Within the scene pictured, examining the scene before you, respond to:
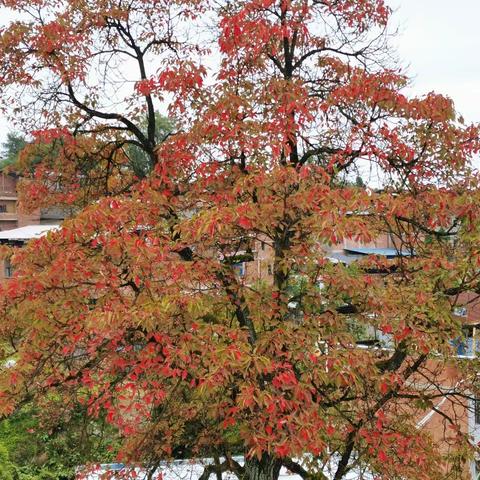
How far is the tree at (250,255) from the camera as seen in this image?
486 cm

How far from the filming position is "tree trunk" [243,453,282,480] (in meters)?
6.13

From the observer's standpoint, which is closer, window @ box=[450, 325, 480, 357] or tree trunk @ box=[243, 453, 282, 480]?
window @ box=[450, 325, 480, 357]

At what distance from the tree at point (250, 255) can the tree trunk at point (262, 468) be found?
3 cm

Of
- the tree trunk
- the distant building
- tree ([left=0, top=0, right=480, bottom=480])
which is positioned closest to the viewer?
→ tree ([left=0, top=0, right=480, bottom=480])

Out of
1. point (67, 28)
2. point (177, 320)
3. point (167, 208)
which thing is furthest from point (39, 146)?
point (177, 320)

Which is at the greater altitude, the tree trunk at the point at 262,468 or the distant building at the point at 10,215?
the distant building at the point at 10,215

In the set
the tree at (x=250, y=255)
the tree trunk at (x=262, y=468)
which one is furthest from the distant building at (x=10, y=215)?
the tree trunk at (x=262, y=468)

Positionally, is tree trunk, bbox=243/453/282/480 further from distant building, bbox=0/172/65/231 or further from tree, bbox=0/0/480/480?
distant building, bbox=0/172/65/231

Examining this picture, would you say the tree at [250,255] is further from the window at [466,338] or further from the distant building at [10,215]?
the distant building at [10,215]

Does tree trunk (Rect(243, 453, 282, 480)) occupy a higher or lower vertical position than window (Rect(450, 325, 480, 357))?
lower

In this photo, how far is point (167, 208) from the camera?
20.6 ft

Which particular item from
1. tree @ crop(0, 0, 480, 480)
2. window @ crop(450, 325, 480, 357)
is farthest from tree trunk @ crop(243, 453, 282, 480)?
window @ crop(450, 325, 480, 357)

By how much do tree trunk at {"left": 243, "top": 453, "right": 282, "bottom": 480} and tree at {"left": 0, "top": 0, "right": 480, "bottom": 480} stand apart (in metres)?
0.03

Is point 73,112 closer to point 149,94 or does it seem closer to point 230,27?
point 149,94
